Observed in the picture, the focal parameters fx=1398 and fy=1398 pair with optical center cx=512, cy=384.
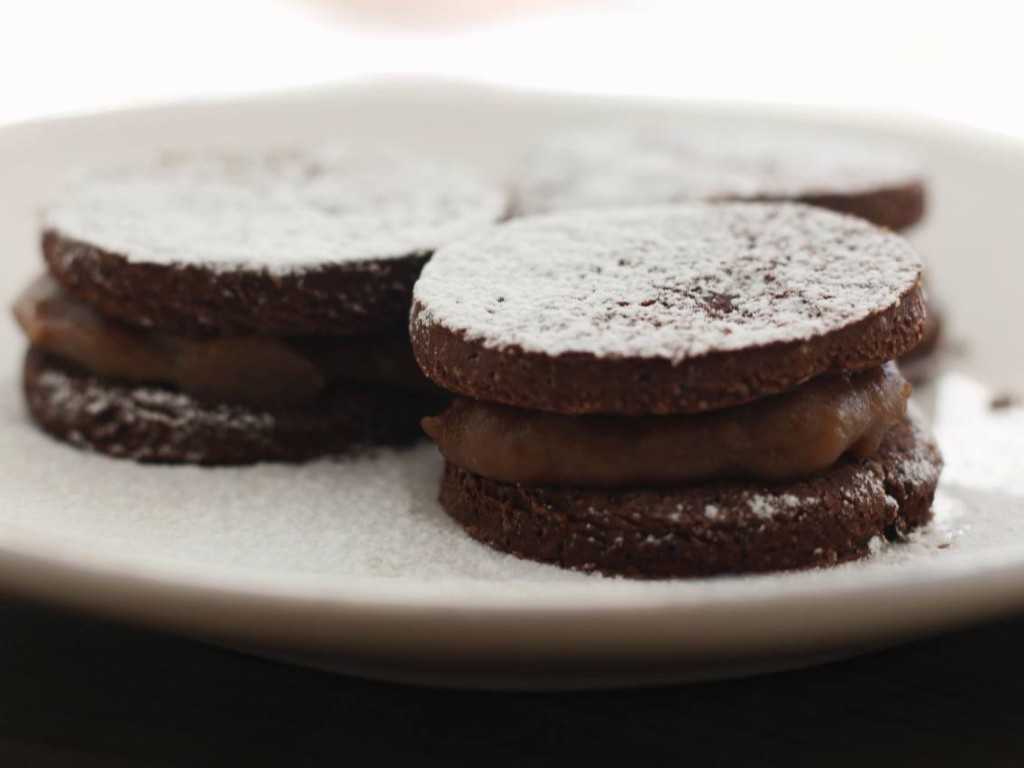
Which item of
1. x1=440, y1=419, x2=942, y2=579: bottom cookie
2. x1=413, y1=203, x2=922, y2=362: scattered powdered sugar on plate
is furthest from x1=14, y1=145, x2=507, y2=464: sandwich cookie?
x1=440, y1=419, x2=942, y2=579: bottom cookie

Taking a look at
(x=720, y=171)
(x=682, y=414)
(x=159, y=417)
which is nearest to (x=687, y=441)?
(x=682, y=414)

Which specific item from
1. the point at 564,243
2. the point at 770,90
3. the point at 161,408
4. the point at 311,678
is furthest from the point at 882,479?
the point at 770,90

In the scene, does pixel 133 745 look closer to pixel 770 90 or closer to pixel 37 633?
pixel 37 633

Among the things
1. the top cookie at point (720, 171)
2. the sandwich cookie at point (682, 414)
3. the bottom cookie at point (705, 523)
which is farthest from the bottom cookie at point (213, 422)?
the top cookie at point (720, 171)

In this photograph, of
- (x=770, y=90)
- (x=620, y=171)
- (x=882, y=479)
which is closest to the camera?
(x=882, y=479)

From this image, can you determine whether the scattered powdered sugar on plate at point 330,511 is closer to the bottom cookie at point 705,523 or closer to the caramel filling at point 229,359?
the bottom cookie at point 705,523
